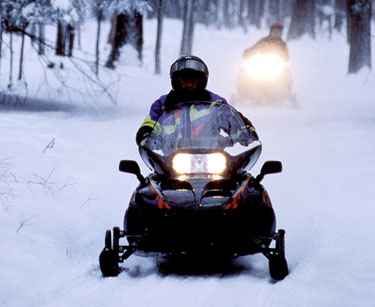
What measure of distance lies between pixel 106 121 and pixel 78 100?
580 centimetres

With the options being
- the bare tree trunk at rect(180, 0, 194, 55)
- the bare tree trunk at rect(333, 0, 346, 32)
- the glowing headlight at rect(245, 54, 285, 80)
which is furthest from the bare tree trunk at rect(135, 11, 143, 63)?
the glowing headlight at rect(245, 54, 285, 80)

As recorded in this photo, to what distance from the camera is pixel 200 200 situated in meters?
5.38

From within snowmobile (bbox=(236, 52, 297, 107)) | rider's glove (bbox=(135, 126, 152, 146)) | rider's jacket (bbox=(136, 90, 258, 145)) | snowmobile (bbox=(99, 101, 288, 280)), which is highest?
rider's jacket (bbox=(136, 90, 258, 145))

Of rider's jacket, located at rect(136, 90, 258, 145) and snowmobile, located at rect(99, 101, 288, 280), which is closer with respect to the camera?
snowmobile, located at rect(99, 101, 288, 280)

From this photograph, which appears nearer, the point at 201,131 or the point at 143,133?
the point at 201,131

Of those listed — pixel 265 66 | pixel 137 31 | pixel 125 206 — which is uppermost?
pixel 265 66

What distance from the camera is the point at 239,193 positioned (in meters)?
5.45

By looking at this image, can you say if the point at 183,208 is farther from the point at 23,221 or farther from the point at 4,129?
the point at 4,129

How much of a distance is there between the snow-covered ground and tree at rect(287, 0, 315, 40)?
2127 centimetres

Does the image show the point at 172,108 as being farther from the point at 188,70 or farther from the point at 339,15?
the point at 339,15

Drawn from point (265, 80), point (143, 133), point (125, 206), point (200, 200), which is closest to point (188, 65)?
point (143, 133)

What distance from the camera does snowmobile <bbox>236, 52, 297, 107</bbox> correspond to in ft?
62.8

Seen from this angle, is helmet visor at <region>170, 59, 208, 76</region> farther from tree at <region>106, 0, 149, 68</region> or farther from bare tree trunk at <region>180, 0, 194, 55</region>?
bare tree trunk at <region>180, 0, 194, 55</region>

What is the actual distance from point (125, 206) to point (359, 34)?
1630 cm
